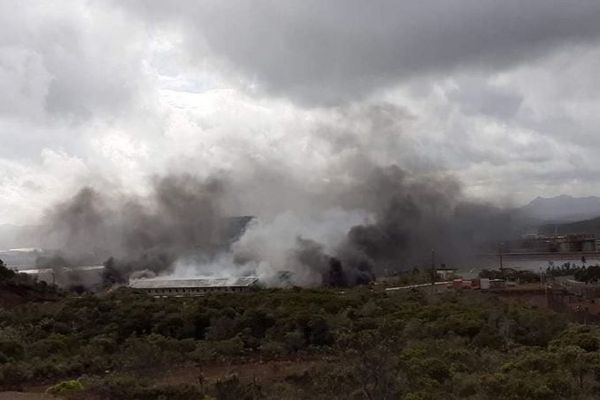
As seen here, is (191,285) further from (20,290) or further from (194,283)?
(20,290)

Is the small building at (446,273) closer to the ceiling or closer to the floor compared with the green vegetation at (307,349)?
closer to the floor

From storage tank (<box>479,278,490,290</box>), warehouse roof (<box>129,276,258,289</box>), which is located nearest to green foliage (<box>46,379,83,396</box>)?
storage tank (<box>479,278,490,290</box>)

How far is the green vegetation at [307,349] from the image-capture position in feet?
56.3

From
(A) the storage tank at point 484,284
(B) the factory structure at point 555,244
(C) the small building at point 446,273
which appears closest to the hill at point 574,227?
(B) the factory structure at point 555,244

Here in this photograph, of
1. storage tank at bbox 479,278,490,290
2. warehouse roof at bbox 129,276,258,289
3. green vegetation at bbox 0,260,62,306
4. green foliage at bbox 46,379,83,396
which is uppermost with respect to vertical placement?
green vegetation at bbox 0,260,62,306

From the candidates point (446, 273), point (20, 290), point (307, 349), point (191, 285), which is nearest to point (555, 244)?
point (446, 273)

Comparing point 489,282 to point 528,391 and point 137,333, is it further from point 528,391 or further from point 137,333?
point 528,391

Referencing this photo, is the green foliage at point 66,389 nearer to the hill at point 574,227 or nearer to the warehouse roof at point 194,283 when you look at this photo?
the warehouse roof at point 194,283

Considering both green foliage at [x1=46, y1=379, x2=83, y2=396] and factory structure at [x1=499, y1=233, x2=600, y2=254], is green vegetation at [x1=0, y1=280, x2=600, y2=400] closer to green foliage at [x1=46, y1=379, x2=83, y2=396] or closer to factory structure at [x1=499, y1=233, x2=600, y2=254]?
green foliage at [x1=46, y1=379, x2=83, y2=396]

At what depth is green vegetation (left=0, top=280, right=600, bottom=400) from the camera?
17156mm

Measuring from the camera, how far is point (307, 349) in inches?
1331

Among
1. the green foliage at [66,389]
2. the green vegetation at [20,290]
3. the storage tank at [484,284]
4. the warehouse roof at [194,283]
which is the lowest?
Result: the storage tank at [484,284]

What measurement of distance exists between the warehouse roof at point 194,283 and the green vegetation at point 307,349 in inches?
1131

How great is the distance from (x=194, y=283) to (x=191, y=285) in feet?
3.19
